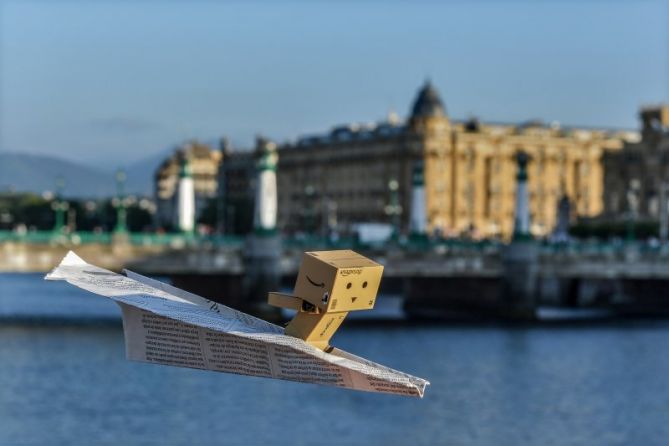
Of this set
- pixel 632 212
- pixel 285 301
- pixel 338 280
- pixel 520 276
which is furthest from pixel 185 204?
pixel 338 280

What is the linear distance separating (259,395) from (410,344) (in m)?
22.5

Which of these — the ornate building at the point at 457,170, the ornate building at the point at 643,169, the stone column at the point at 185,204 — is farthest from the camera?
the ornate building at the point at 457,170

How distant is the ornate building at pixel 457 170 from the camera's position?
582 feet

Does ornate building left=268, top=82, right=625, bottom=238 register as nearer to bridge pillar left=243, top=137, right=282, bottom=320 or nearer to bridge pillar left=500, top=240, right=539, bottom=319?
bridge pillar left=500, top=240, right=539, bottom=319

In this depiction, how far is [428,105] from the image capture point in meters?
180

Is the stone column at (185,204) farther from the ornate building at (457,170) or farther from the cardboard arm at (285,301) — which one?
the cardboard arm at (285,301)

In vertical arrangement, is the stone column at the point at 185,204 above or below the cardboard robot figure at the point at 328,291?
below

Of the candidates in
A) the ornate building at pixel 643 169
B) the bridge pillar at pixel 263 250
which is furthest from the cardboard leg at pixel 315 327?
the ornate building at pixel 643 169

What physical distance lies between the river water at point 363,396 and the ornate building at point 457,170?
9769 centimetres

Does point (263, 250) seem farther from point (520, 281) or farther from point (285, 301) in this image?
point (285, 301)

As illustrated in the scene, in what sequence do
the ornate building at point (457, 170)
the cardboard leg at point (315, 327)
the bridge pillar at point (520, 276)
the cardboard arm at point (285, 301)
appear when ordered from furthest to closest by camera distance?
the ornate building at point (457, 170), the bridge pillar at point (520, 276), the cardboard arm at point (285, 301), the cardboard leg at point (315, 327)

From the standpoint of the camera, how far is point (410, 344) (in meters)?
72.5

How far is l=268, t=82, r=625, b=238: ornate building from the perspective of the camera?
177500 millimetres

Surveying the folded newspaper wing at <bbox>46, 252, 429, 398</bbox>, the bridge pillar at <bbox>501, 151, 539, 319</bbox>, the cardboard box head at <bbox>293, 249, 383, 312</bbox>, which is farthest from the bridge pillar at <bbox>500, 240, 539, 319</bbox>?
the folded newspaper wing at <bbox>46, 252, 429, 398</bbox>
